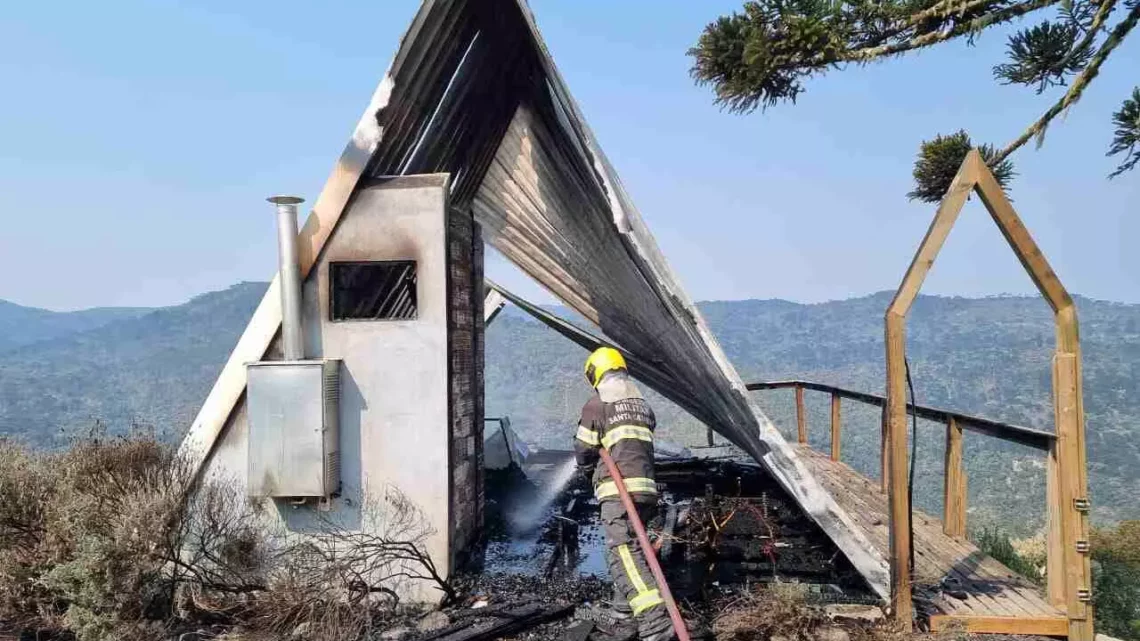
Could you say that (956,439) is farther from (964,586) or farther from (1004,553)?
(1004,553)

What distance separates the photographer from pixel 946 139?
7934 mm

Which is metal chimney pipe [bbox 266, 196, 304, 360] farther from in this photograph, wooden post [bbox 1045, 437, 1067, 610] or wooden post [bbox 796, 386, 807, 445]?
wooden post [bbox 796, 386, 807, 445]

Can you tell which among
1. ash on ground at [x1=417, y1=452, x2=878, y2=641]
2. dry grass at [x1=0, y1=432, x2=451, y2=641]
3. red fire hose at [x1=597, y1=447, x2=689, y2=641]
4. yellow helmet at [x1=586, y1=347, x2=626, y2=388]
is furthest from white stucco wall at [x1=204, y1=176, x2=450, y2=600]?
red fire hose at [x1=597, y1=447, x2=689, y2=641]

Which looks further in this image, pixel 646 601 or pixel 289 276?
pixel 289 276

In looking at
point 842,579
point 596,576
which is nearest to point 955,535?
point 842,579

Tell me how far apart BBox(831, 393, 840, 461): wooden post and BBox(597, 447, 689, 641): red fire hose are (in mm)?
6196

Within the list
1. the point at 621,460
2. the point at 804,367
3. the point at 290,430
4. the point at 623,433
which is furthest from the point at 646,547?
the point at 804,367

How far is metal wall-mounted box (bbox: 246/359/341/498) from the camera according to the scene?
20.4ft

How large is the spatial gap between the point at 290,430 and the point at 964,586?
518 cm

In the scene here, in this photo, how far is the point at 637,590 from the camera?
5.32 meters

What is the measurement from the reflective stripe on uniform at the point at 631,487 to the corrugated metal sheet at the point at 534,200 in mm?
973

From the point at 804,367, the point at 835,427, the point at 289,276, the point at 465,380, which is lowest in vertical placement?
the point at 804,367

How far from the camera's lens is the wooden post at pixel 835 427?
11.0 m

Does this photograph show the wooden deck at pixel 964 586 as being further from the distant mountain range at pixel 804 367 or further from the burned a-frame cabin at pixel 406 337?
the distant mountain range at pixel 804 367
